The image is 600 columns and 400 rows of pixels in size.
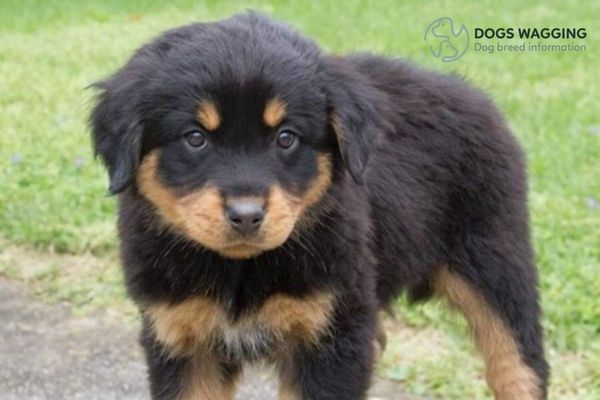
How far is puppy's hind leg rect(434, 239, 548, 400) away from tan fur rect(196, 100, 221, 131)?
145cm

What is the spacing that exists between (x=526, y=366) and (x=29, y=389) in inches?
82.4

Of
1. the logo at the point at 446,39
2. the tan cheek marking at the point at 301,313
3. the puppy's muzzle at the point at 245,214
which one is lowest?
the logo at the point at 446,39

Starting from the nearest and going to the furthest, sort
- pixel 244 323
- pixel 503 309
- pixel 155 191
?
1. pixel 155 191
2. pixel 244 323
3. pixel 503 309

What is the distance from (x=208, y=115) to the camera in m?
3.25

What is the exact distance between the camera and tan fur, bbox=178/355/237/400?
3.70 metres

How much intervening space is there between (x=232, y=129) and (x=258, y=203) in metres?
0.27

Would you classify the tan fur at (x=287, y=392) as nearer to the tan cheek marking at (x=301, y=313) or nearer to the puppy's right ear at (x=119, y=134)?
the tan cheek marking at (x=301, y=313)

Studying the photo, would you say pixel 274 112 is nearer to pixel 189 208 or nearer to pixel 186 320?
pixel 189 208

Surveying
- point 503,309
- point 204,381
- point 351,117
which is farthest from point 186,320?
point 503,309

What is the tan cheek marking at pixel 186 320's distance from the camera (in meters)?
3.53

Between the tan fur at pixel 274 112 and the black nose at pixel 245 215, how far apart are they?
0.28 meters

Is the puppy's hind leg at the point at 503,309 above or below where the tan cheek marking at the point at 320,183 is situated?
below

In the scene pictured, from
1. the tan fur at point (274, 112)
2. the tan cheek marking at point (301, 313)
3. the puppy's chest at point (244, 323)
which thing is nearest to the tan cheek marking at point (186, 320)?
the puppy's chest at point (244, 323)

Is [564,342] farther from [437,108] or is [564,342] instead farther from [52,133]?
[52,133]
